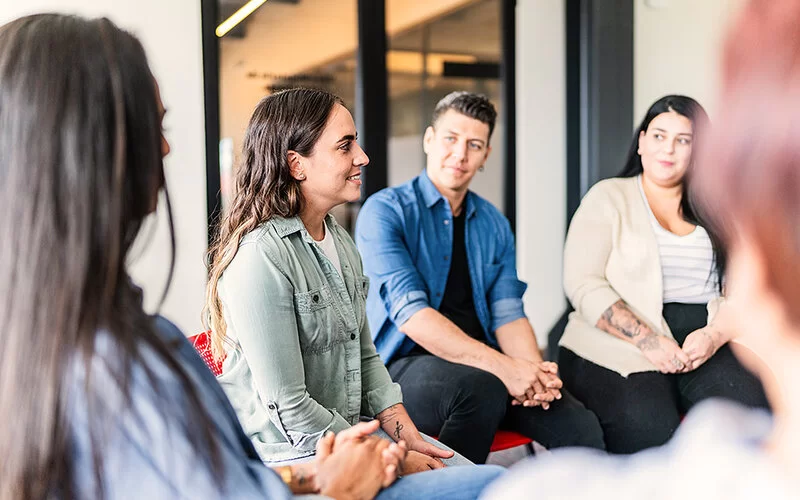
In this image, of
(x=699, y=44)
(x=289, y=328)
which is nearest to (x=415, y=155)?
(x=699, y=44)

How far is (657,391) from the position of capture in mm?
2365

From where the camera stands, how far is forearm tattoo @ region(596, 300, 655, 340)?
2.48 metres

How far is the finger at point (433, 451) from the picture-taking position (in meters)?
1.76

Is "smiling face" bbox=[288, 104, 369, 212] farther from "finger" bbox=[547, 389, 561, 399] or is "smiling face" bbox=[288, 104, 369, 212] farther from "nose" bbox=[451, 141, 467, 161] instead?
"finger" bbox=[547, 389, 561, 399]

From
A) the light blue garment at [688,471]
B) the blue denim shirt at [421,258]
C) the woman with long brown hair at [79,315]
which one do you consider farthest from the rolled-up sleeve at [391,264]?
the light blue garment at [688,471]

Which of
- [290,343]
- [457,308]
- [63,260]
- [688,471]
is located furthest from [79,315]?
[457,308]

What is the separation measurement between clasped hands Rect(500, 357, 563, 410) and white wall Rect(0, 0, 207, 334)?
179 cm

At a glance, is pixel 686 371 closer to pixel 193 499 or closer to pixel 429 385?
pixel 429 385

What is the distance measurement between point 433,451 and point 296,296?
50 cm

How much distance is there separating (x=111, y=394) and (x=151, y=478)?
4.3 inches

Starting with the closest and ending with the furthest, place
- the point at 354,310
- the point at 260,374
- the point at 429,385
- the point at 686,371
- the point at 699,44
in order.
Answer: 1. the point at 260,374
2. the point at 354,310
3. the point at 429,385
4. the point at 686,371
5. the point at 699,44

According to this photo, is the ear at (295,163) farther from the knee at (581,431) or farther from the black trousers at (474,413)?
the knee at (581,431)

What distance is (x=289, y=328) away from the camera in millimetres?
1608

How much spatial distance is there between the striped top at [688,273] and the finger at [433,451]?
1201mm
